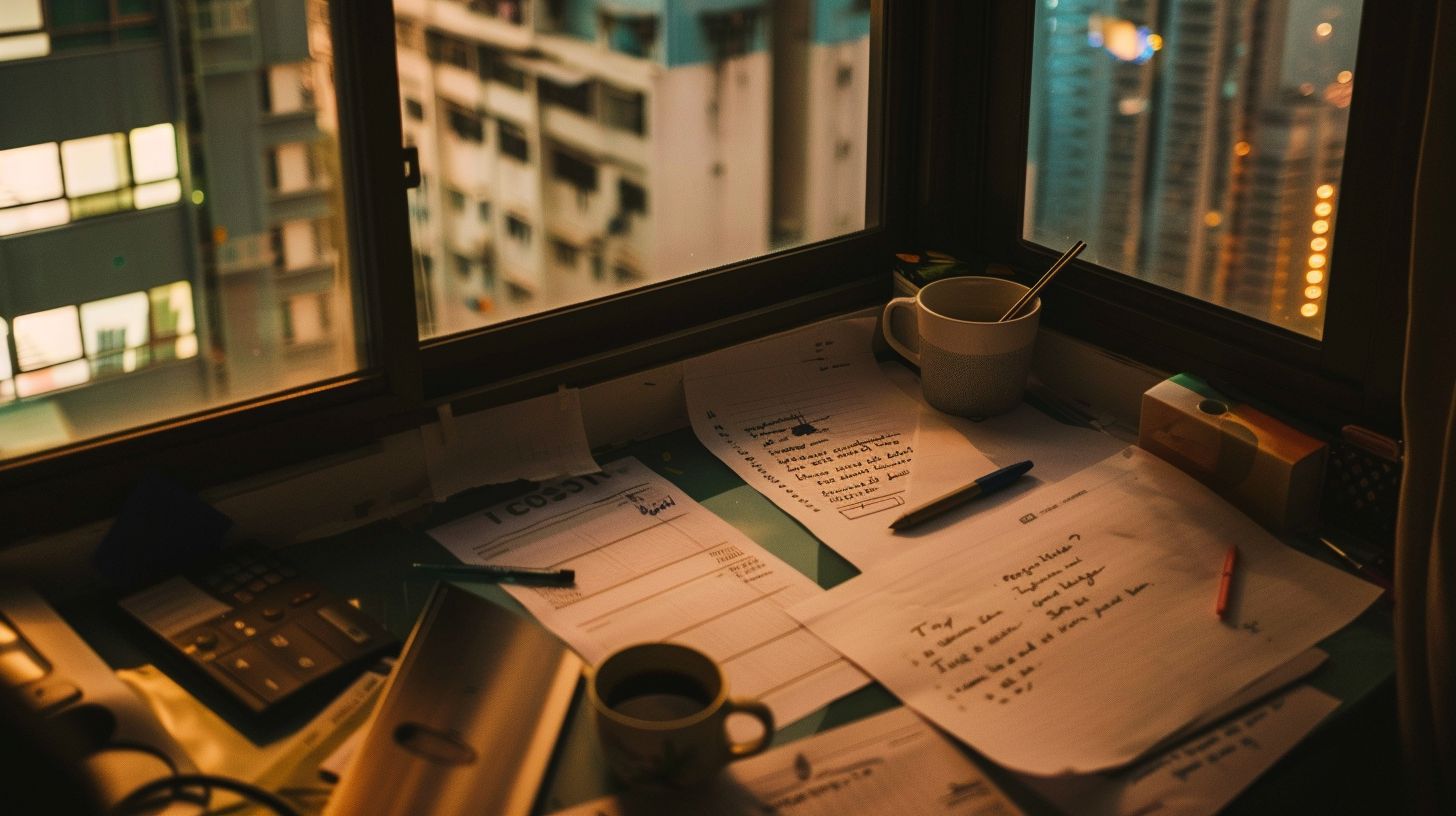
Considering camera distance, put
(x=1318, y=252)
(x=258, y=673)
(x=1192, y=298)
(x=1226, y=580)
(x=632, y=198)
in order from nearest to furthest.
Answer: (x=258, y=673) < (x=1226, y=580) < (x=1318, y=252) < (x=1192, y=298) < (x=632, y=198)

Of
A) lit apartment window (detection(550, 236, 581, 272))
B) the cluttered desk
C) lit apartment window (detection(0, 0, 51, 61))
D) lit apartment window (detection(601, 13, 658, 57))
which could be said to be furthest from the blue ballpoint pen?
lit apartment window (detection(0, 0, 51, 61))

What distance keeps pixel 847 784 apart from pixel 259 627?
0.46 meters

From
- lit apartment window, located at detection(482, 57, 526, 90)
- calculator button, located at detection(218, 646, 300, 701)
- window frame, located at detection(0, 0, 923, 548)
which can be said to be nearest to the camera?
calculator button, located at detection(218, 646, 300, 701)

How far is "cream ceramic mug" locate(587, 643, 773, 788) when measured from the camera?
810 mm

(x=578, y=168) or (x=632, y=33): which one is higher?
(x=632, y=33)

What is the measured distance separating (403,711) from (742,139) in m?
0.76

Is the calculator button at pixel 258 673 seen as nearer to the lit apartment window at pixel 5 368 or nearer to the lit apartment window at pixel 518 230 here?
the lit apartment window at pixel 5 368

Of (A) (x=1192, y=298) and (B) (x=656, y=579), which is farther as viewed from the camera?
(A) (x=1192, y=298)

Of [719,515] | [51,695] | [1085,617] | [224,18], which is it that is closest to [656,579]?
[719,515]

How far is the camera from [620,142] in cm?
137

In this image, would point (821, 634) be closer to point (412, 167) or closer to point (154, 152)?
point (412, 167)

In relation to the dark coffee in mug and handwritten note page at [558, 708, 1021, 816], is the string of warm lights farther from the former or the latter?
the dark coffee in mug

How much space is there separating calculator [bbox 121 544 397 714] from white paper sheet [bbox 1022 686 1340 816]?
1.62 ft

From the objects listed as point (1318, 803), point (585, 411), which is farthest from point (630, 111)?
point (1318, 803)
